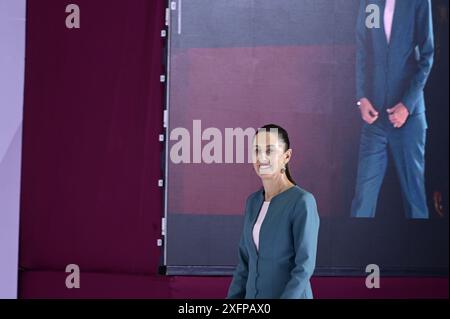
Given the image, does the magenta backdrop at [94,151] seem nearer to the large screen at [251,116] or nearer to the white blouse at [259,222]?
the large screen at [251,116]

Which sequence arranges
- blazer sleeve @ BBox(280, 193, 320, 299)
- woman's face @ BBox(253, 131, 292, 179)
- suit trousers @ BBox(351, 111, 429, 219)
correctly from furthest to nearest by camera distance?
suit trousers @ BBox(351, 111, 429, 219), woman's face @ BBox(253, 131, 292, 179), blazer sleeve @ BBox(280, 193, 320, 299)

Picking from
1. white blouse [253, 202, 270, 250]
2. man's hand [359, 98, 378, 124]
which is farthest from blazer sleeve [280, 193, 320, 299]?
man's hand [359, 98, 378, 124]

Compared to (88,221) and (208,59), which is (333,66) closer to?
(208,59)

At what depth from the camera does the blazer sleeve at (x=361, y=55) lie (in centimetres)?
396

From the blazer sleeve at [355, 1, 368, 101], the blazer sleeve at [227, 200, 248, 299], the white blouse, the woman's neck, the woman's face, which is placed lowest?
the blazer sleeve at [227, 200, 248, 299]

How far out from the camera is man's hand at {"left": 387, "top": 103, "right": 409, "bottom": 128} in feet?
13.0

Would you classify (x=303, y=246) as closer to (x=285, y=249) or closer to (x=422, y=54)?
(x=285, y=249)

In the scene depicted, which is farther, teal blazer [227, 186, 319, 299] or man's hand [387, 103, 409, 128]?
man's hand [387, 103, 409, 128]

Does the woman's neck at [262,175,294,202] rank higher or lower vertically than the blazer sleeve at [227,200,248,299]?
higher

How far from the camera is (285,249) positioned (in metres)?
1.75

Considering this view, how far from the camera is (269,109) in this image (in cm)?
397

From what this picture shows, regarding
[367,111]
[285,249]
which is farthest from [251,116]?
[285,249]

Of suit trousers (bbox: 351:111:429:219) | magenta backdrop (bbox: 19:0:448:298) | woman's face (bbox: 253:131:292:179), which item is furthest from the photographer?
magenta backdrop (bbox: 19:0:448:298)

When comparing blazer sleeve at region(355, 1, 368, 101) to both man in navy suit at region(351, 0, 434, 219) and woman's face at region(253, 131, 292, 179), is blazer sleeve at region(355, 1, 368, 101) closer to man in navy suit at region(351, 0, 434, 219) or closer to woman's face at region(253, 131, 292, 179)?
man in navy suit at region(351, 0, 434, 219)
